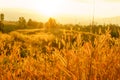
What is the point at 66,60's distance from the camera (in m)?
2.01

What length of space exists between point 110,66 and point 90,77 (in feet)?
0.87

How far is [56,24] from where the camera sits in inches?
643

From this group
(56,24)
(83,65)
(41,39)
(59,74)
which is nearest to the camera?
(83,65)

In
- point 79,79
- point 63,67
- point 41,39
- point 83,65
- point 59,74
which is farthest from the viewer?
point 41,39

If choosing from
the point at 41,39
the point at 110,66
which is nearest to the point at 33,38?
the point at 41,39

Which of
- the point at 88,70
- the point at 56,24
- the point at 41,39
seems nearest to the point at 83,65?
the point at 88,70

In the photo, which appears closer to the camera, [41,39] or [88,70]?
[88,70]

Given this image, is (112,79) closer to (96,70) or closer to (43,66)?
(96,70)

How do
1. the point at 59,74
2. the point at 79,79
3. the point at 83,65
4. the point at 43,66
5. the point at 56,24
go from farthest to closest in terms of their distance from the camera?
the point at 56,24 < the point at 43,66 < the point at 59,74 < the point at 83,65 < the point at 79,79

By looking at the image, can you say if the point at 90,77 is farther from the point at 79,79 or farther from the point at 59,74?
the point at 59,74

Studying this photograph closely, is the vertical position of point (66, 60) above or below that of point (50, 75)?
above

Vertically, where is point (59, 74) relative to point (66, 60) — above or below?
below

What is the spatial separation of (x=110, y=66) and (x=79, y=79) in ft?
1.04

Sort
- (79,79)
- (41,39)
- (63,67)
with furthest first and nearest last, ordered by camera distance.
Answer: (41,39) → (79,79) → (63,67)
